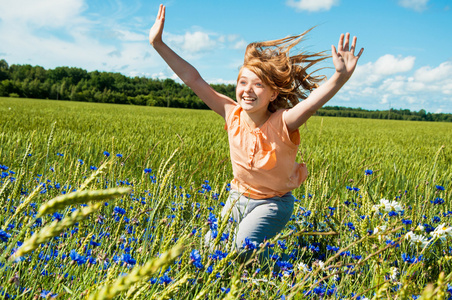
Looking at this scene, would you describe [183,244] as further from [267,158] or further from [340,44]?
[340,44]

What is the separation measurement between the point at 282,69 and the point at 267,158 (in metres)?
0.69

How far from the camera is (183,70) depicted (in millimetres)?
2770

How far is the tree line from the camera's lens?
7238 cm

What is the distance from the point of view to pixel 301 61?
280 cm

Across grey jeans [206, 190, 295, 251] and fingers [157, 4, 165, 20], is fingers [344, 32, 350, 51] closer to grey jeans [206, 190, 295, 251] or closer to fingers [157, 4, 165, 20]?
Answer: grey jeans [206, 190, 295, 251]

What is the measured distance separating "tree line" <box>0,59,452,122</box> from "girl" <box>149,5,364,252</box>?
7126 centimetres

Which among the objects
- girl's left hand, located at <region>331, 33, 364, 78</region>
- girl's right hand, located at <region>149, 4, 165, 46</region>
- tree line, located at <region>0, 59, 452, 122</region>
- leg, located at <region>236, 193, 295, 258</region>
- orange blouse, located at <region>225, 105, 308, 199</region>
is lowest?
leg, located at <region>236, 193, 295, 258</region>

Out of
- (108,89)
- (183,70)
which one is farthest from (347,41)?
(108,89)

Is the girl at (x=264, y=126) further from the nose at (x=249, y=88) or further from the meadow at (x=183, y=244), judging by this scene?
the meadow at (x=183, y=244)

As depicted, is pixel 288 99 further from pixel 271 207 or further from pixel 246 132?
pixel 271 207

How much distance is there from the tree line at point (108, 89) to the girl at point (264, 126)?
234 feet

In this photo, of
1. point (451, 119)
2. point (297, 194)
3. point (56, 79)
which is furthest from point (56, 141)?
point (451, 119)

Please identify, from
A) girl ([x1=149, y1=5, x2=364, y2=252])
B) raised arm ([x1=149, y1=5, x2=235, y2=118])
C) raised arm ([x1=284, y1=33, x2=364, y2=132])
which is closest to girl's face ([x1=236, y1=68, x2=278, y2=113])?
girl ([x1=149, y1=5, x2=364, y2=252])

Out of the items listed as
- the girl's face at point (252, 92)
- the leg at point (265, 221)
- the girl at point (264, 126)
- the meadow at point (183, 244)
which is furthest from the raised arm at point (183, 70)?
the leg at point (265, 221)
